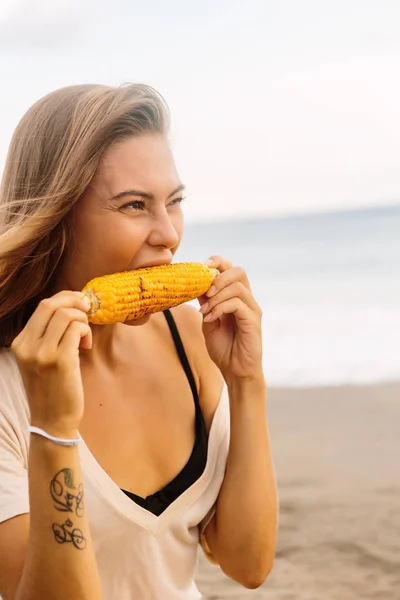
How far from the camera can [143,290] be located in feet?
6.80

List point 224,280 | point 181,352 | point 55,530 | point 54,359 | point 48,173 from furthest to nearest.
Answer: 1. point 181,352
2. point 224,280
3. point 48,173
4. point 55,530
5. point 54,359

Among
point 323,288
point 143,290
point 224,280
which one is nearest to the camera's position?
point 143,290

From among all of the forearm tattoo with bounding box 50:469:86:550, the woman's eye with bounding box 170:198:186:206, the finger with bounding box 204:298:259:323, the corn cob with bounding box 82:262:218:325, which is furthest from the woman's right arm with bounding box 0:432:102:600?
the woman's eye with bounding box 170:198:186:206

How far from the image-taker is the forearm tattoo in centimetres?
188

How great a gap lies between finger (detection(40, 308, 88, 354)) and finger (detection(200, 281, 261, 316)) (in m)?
0.59

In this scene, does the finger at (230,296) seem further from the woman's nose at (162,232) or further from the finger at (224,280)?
the woman's nose at (162,232)

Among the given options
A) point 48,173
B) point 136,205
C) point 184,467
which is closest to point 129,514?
point 184,467

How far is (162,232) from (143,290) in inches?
7.2

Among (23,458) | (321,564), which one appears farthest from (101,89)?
(321,564)

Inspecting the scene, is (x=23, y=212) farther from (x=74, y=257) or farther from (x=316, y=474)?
(x=316, y=474)

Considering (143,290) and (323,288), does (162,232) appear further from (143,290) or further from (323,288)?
(323,288)

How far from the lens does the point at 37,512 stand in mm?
1902

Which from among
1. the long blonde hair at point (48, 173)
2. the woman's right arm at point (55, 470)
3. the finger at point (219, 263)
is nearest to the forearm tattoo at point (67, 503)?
the woman's right arm at point (55, 470)

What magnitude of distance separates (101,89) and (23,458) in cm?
97
